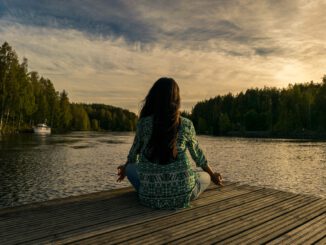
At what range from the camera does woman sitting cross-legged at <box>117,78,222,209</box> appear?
18.6 feet

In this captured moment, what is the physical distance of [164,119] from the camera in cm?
568

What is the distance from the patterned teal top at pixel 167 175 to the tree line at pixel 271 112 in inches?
4101

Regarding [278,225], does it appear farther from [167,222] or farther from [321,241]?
[167,222]

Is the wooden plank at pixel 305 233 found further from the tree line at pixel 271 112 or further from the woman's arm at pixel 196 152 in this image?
the tree line at pixel 271 112

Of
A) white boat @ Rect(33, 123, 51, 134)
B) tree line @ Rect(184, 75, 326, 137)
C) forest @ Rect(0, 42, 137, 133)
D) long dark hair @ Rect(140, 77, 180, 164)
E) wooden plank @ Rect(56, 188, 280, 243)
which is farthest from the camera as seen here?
tree line @ Rect(184, 75, 326, 137)

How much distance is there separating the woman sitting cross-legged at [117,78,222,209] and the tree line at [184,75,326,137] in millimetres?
104225

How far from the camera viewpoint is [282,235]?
4996 mm

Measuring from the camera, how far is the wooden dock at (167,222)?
473cm

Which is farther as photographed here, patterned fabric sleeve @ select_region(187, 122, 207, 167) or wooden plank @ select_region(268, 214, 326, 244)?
patterned fabric sleeve @ select_region(187, 122, 207, 167)

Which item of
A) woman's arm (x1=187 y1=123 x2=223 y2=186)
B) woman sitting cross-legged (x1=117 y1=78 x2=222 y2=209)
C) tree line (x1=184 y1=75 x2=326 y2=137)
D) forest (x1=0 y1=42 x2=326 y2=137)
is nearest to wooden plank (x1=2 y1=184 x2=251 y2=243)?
woman sitting cross-legged (x1=117 y1=78 x2=222 y2=209)

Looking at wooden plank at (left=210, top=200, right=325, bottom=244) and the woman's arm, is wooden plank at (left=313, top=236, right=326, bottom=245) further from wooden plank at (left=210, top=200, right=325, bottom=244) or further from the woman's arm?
the woman's arm

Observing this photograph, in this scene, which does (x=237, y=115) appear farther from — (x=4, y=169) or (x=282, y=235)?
(x=282, y=235)

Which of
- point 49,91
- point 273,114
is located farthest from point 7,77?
point 273,114

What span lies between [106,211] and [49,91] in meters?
113
